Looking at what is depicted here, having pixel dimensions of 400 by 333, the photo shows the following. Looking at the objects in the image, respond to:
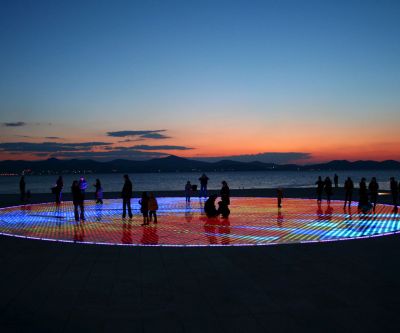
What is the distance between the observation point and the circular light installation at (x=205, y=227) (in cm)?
1274

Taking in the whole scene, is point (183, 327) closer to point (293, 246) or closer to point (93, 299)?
point (93, 299)

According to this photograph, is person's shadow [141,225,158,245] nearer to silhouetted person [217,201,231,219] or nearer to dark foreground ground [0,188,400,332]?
dark foreground ground [0,188,400,332]

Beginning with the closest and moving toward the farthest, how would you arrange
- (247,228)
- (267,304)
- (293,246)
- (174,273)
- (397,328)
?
1. (397,328)
2. (267,304)
3. (174,273)
4. (293,246)
5. (247,228)

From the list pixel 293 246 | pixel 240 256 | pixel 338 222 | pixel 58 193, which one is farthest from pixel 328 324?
pixel 58 193

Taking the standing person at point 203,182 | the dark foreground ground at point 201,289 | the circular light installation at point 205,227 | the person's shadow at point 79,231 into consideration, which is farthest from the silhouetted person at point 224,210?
the standing person at point 203,182

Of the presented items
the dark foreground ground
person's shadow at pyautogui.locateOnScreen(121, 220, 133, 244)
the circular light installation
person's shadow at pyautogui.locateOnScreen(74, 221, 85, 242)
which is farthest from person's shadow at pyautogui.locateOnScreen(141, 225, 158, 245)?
person's shadow at pyautogui.locateOnScreen(74, 221, 85, 242)

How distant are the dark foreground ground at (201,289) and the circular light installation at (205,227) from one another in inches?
64.6

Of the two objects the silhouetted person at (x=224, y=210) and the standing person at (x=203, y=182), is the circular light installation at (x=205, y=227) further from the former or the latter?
the standing person at (x=203, y=182)

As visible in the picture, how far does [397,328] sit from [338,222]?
36.1ft

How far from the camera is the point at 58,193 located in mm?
27250

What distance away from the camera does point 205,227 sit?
1548cm

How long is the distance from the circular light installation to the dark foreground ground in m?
1.64

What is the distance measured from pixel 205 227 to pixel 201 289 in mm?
8080

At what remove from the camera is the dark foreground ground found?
589 cm
